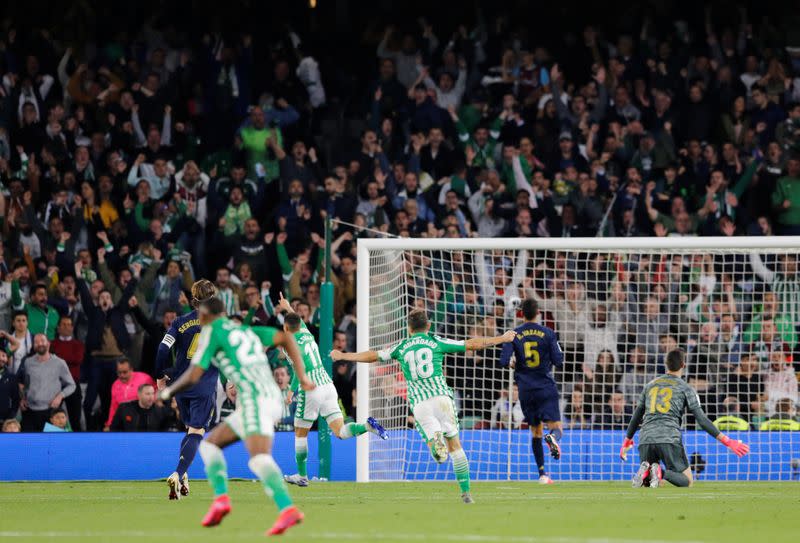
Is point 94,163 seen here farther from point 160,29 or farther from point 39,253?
point 160,29

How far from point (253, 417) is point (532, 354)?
26.0 ft

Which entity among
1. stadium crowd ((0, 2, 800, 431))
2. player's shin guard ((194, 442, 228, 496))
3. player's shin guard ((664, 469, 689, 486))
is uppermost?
stadium crowd ((0, 2, 800, 431))

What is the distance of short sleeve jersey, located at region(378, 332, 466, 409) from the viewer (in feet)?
44.8

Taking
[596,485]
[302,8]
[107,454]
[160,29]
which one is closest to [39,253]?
[107,454]

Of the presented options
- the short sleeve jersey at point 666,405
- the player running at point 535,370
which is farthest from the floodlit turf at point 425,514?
the player running at point 535,370

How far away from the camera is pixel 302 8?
25516 mm

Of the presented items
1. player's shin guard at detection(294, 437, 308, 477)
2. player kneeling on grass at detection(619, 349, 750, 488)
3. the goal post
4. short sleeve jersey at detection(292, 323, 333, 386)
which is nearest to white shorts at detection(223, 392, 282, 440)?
short sleeve jersey at detection(292, 323, 333, 386)

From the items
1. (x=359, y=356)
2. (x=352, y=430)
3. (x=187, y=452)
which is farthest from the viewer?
(x=352, y=430)

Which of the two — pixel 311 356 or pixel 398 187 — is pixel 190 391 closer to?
pixel 311 356

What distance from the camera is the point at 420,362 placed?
1366 centimetres

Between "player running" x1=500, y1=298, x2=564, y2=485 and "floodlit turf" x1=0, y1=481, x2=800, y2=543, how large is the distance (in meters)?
0.90

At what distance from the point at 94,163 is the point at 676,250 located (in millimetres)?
9518

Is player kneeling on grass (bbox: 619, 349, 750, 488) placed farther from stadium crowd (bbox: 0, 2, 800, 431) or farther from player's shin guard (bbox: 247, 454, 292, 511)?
player's shin guard (bbox: 247, 454, 292, 511)

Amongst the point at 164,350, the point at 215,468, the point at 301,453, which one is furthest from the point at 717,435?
the point at 215,468
